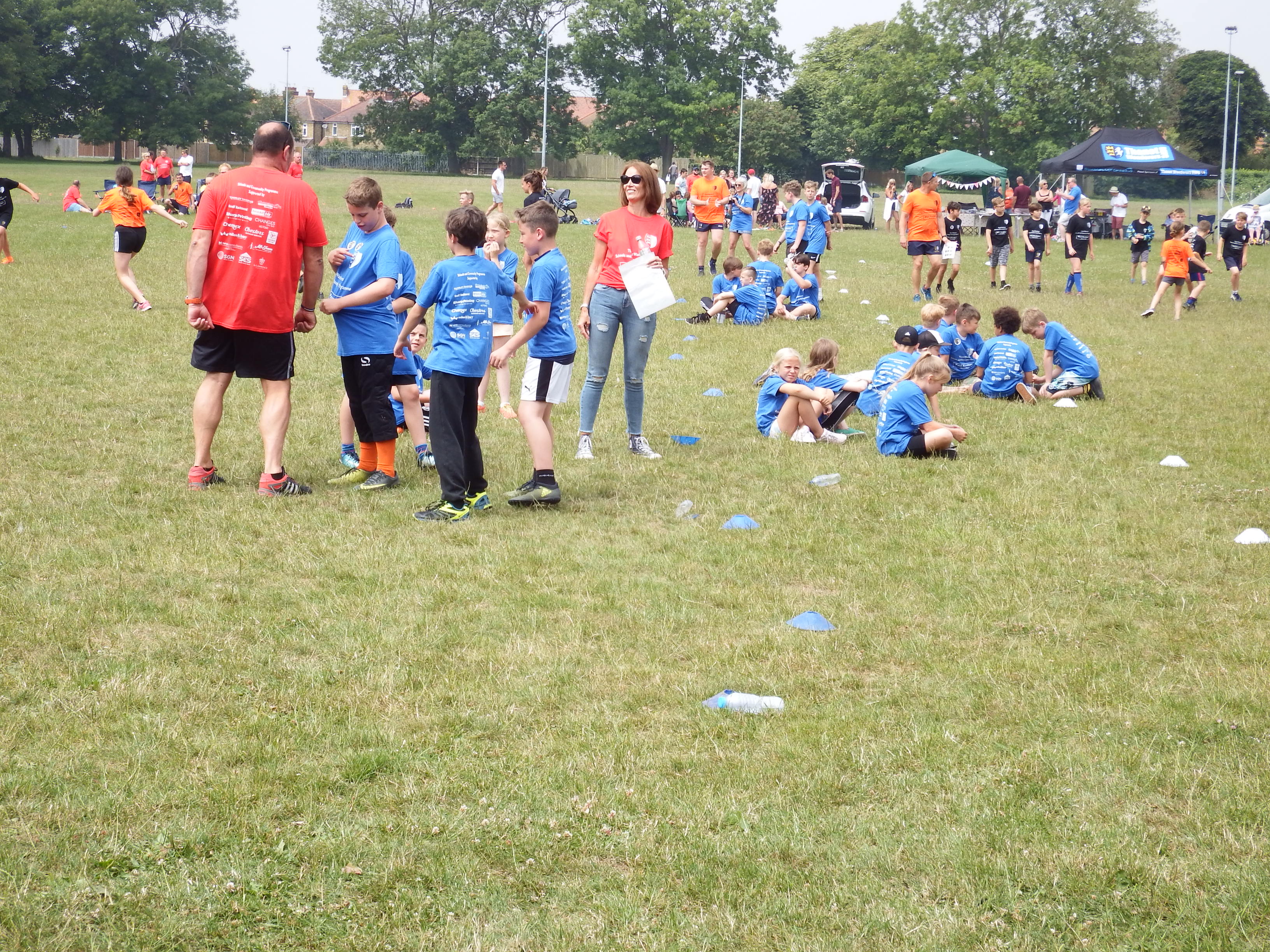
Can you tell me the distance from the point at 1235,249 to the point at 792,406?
16232mm

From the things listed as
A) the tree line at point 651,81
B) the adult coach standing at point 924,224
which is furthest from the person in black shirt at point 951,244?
the tree line at point 651,81

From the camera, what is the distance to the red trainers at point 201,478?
7.62 metres

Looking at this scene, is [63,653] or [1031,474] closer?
[63,653]

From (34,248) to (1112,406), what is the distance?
1821 cm

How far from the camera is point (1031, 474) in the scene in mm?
8672

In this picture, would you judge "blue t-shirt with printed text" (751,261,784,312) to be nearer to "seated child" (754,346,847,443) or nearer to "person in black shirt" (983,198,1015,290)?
"person in black shirt" (983,198,1015,290)

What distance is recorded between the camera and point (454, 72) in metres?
80.6

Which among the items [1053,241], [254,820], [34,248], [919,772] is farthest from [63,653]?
[1053,241]

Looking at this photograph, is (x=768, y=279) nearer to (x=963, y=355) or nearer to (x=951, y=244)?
(x=963, y=355)

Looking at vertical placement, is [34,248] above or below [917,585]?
above

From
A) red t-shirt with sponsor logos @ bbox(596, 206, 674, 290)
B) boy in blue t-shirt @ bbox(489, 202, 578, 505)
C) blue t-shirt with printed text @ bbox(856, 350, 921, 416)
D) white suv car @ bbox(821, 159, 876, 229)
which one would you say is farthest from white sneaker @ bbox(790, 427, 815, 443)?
white suv car @ bbox(821, 159, 876, 229)

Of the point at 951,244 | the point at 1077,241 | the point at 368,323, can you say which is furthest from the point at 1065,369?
the point at 1077,241

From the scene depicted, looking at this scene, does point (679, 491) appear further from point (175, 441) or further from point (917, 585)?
point (175, 441)

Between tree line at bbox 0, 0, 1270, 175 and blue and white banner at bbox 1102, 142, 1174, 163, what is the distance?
31.1m
